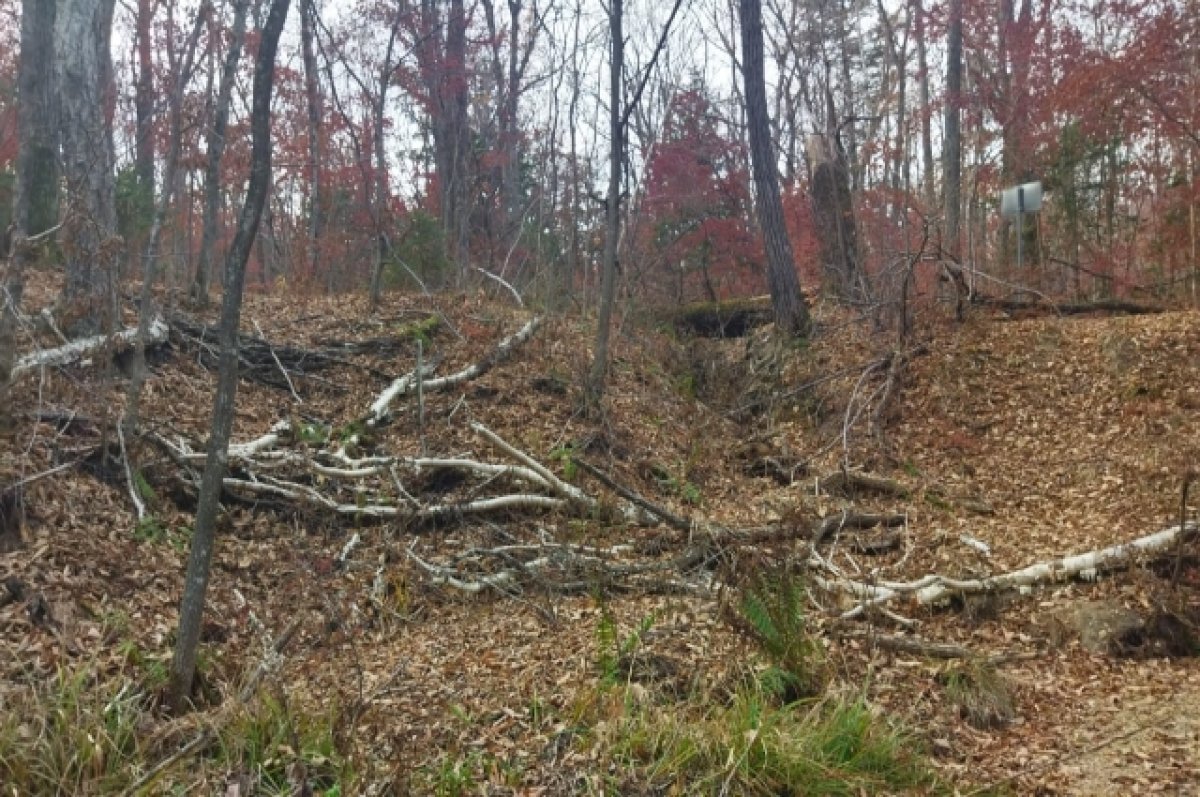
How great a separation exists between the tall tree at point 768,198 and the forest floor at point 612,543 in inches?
18.8

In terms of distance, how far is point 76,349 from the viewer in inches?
262

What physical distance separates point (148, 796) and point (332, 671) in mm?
1297

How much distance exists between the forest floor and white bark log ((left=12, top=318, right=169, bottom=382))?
0.17 meters

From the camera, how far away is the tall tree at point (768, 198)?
409 inches

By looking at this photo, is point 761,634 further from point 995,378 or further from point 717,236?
point 717,236

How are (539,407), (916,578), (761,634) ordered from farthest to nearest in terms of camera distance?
(539,407) → (916,578) → (761,634)

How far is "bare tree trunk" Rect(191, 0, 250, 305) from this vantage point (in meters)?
6.07

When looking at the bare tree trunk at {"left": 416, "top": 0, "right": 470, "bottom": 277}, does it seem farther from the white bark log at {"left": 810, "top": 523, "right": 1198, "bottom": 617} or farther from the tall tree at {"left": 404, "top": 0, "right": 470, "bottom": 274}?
the white bark log at {"left": 810, "top": 523, "right": 1198, "bottom": 617}

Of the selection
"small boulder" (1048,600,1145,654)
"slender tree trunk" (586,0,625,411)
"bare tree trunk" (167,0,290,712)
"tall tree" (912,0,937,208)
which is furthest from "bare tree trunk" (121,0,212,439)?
"tall tree" (912,0,937,208)

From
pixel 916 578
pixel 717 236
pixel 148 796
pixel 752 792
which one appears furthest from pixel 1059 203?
pixel 148 796

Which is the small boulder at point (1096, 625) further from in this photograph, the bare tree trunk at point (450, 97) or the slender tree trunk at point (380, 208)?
the bare tree trunk at point (450, 97)

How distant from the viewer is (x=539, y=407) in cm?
851

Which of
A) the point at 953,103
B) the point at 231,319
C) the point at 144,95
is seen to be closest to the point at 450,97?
the point at 144,95

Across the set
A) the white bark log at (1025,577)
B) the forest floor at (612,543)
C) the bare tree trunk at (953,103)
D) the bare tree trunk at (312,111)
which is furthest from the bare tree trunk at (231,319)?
the bare tree trunk at (953,103)
